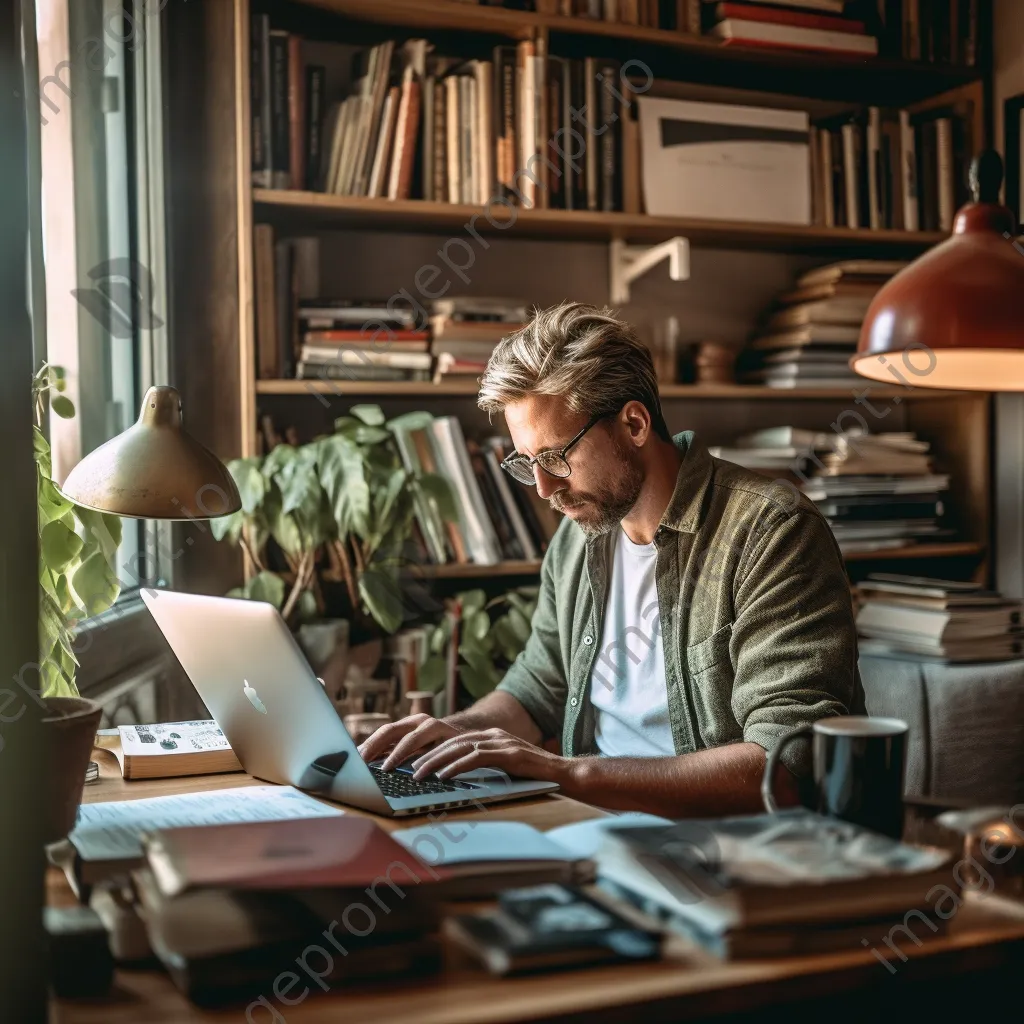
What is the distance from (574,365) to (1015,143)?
6.22 ft

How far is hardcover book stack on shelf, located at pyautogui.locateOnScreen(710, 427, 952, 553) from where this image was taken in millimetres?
2943

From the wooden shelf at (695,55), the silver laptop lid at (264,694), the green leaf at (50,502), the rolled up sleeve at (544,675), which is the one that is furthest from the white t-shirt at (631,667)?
the wooden shelf at (695,55)

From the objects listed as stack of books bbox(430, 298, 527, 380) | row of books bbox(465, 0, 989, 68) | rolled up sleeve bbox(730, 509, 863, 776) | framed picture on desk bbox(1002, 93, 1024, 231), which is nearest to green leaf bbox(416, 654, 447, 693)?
stack of books bbox(430, 298, 527, 380)

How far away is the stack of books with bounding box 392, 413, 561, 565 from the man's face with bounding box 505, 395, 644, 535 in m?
0.59

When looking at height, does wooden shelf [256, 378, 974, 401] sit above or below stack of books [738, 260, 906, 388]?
below

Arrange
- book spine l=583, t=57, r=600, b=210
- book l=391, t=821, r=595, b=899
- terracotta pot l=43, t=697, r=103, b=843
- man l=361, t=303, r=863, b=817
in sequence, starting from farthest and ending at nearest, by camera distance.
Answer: book spine l=583, t=57, r=600, b=210
man l=361, t=303, r=863, b=817
terracotta pot l=43, t=697, r=103, b=843
book l=391, t=821, r=595, b=899

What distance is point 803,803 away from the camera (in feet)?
3.64

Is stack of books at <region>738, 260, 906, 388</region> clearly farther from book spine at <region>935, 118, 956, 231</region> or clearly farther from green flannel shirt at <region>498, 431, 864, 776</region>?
green flannel shirt at <region>498, 431, 864, 776</region>

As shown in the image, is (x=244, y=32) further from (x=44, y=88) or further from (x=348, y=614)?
(x=348, y=614)

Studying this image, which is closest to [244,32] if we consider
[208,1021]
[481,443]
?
[481,443]

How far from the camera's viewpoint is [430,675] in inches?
97.2

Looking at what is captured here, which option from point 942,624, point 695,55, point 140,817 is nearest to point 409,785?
point 140,817

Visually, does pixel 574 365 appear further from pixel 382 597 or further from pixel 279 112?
pixel 279 112

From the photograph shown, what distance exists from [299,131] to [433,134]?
297mm
